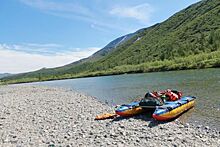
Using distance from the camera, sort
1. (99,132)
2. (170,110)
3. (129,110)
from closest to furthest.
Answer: (99,132), (170,110), (129,110)

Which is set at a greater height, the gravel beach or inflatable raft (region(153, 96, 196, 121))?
inflatable raft (region(153, 96, 196, 121))

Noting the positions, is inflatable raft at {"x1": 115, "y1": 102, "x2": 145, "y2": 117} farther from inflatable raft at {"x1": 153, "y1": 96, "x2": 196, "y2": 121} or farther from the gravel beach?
inflatable raft at {"x1": 153, "y1": 96, "x2": 196, "y2": 121}

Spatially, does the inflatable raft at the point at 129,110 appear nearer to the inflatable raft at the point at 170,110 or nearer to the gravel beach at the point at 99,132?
the gravel beach at the point at 99,132

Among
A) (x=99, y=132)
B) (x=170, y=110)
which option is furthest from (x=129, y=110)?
(x=99, y=132)

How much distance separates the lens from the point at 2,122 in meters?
22.1

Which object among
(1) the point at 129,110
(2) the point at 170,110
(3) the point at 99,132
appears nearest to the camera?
(3) the point at 99,132

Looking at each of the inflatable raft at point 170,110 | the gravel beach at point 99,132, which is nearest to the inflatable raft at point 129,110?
the gravel beach at point 99,132

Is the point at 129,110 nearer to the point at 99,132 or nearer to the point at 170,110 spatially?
the point at 170,110

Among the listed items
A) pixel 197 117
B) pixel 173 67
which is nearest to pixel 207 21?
pixel 173 67

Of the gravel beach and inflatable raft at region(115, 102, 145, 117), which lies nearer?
the gravel beach

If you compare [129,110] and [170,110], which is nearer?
[170,110]

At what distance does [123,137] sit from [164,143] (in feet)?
8.27

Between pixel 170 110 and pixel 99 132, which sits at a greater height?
pixel 170 110

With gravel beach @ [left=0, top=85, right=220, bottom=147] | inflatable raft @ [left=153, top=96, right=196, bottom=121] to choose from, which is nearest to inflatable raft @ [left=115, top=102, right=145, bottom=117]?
gravel beach @ [left=0, top=85, right=220, bottom=147]
